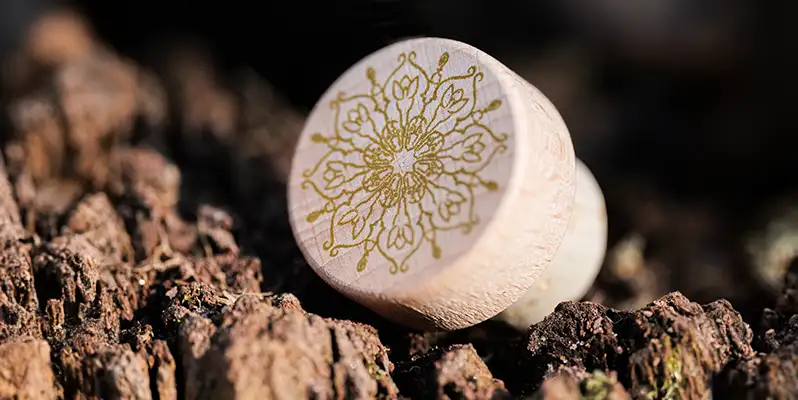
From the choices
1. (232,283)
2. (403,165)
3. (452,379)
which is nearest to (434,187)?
(403,165)

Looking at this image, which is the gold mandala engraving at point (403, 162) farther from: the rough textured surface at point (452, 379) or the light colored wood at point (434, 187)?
the rough textured surface at point (452, 379)

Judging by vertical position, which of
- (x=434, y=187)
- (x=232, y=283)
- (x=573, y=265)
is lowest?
(x=232, y=283)

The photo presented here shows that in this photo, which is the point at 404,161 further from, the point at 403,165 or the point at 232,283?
the point at 232,283

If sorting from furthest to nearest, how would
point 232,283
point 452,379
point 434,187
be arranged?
1. point 232,283
2. point 434,187
3. point 452,379

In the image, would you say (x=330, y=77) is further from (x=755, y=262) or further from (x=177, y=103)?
(x=755, y=262)

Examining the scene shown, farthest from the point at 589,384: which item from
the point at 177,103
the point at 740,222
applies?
the point at 177,103

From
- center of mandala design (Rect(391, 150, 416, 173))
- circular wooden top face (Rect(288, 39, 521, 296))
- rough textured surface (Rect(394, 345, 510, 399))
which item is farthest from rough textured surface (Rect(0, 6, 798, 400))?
center of mandala design (Rect(391, 150, 416, 173))

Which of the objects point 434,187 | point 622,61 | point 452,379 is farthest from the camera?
point 622,61
